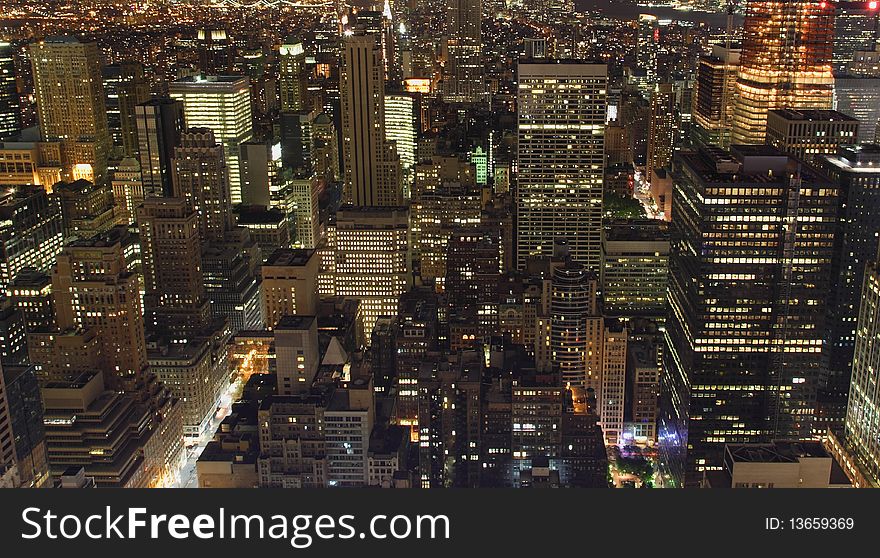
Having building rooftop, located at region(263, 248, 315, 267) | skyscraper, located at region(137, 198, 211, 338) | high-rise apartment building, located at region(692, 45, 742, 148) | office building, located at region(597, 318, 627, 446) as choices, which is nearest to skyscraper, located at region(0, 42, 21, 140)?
skyscraper, located at region(137, 198, 211, 338)

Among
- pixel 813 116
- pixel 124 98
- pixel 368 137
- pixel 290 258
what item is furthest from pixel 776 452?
pixel 124 98

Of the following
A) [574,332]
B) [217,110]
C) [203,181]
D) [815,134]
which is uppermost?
[815,134]

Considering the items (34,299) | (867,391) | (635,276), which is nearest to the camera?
(867,391)

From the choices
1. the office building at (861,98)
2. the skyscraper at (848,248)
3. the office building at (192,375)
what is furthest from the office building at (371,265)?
the skyscraper at (848,248)

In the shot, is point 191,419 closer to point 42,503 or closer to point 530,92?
point 530,92

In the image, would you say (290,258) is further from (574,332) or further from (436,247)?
(574,332)

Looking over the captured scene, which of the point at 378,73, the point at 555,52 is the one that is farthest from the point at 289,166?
the point at 555,52
